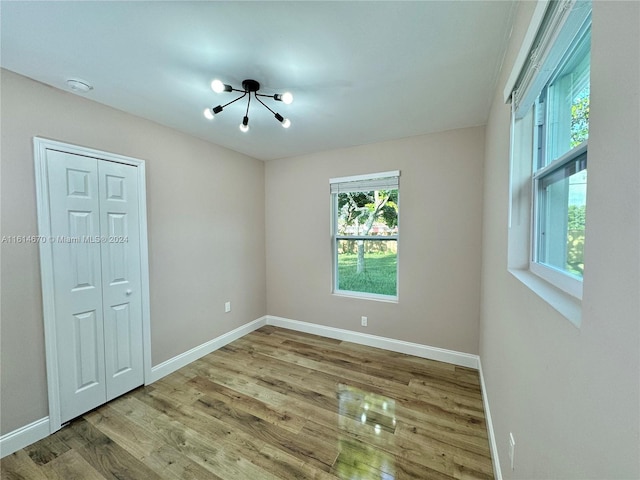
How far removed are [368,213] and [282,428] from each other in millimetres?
2411

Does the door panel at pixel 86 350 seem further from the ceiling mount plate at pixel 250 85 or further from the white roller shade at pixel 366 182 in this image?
the white roller shade at pixel 366 182

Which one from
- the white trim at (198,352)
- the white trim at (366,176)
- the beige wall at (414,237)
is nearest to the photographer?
the white trim at (198,352)

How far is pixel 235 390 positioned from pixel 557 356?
2409 millimetres

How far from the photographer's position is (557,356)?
0.75m

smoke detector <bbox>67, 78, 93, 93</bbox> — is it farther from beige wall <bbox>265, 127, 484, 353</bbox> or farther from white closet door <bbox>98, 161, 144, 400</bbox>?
beige wall <bbox>265, 127, 484, 353</bbox>

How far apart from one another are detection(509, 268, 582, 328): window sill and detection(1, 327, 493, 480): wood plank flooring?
1272 mm

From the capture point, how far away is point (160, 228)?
Answer: 8.39ft

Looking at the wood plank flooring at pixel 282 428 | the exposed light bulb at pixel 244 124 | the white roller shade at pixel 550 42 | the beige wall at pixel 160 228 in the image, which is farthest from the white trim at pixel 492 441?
the beige wall at pixel 160 228

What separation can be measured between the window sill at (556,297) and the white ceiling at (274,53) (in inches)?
51.6

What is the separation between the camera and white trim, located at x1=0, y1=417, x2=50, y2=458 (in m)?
1.65

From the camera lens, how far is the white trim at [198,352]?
8.32 feet

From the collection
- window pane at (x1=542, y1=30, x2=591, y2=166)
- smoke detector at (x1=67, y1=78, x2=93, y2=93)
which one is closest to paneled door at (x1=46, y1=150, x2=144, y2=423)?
smoke detector at (x1=67, y1=78, x2=93, y2=93)

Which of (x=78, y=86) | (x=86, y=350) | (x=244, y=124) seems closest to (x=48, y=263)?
(x=86, y=350)

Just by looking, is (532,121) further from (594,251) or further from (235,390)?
(235,390)
